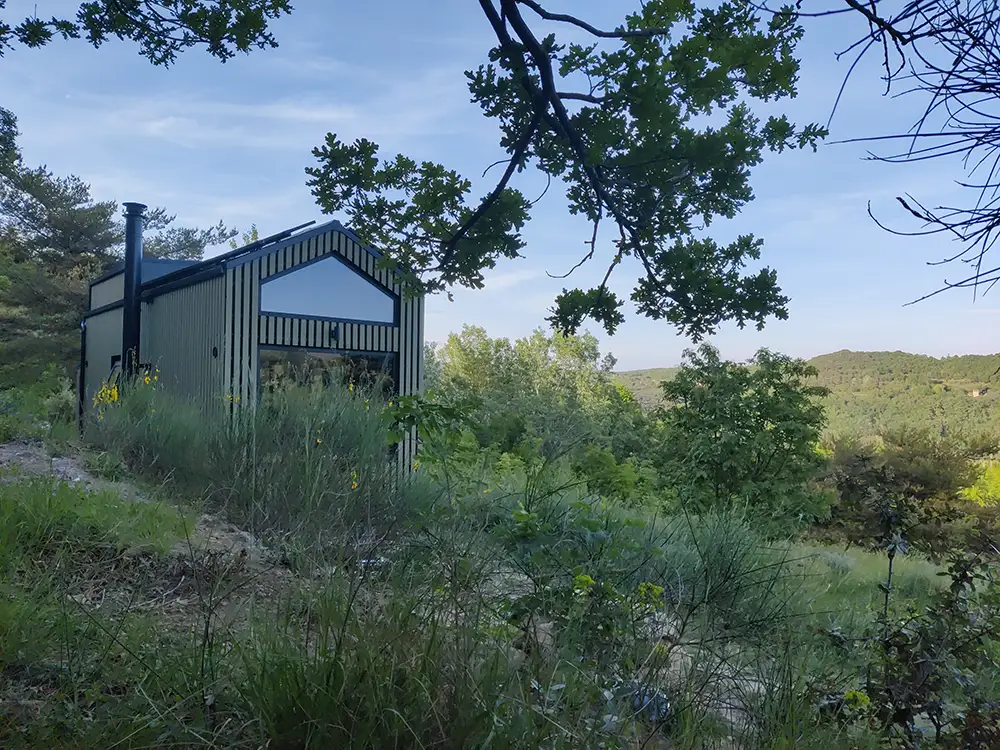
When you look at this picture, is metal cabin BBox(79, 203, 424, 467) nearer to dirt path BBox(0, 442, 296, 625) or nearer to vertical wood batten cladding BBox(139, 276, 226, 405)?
vertical wood batten cladding BBox(139, 276, 226, 405)

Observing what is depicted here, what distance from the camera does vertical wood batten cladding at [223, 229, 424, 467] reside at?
11.4m

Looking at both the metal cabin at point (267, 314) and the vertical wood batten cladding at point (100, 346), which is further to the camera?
the vertical wood batten cladding at point (100, 346)

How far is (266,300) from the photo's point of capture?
38.4 ft

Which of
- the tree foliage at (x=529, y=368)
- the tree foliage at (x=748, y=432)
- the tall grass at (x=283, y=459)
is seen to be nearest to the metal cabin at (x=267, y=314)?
the tree foliage at (x=748, y=432)

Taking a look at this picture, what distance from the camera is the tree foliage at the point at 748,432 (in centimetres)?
1206

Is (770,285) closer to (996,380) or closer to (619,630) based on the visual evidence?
(996,380)

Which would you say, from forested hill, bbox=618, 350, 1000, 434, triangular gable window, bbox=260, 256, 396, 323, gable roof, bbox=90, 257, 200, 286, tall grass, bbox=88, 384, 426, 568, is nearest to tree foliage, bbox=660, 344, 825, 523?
forested hill, bbox=618, 350, 1000, 434

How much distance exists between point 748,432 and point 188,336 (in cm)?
925

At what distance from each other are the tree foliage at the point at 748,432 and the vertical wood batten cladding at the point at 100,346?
10446 millimetres

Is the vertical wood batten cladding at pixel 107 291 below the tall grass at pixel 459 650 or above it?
above

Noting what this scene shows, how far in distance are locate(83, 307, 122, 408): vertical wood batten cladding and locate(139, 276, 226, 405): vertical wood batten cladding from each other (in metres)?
1.11

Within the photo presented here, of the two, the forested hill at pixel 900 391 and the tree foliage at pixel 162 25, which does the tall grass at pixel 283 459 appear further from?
the forested hill at pixel 900 391

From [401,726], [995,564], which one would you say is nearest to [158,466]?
[401,726]

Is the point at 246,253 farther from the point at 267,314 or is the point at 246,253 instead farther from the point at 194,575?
the point at 194,575
